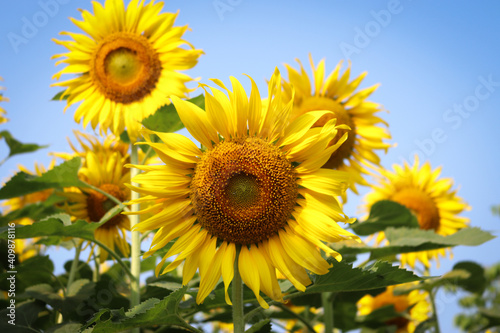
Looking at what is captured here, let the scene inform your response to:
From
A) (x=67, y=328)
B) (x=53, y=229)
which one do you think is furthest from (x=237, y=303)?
(x=53, y=229)

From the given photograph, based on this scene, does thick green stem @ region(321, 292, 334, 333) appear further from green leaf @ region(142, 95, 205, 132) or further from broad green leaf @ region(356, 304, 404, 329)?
green leaf @ region(142, 95, 205, 132)

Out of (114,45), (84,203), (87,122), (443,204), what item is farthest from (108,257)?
(443,204)

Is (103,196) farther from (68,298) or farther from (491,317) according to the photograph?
(491,317)

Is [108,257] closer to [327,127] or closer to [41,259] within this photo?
[41,259]

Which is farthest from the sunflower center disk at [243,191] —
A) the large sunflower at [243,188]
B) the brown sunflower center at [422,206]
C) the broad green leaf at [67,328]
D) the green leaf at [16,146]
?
the brown sunflower center at [422,206]

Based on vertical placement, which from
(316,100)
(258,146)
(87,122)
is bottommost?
(258,146)

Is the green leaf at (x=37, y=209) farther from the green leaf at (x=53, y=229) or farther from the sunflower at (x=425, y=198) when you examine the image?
the sunflower at (x=425, y=198)
